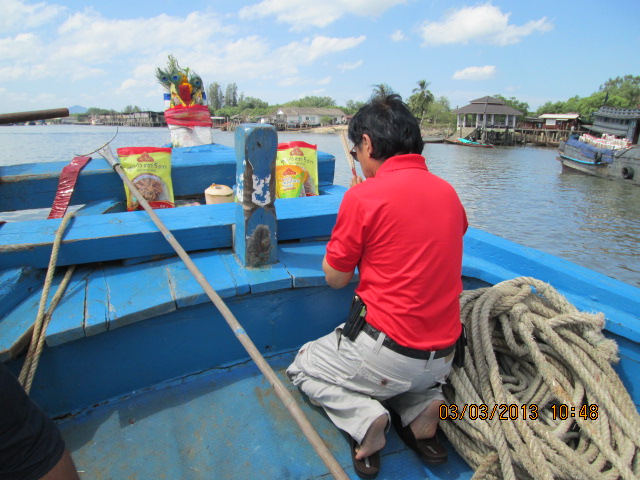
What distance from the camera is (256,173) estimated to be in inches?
72.6

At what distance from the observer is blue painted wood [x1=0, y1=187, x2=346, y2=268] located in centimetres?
181

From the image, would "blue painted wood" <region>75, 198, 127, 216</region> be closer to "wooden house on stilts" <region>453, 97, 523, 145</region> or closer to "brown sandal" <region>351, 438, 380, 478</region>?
"brown sandal" <region>351, 438, 380, 478</region>

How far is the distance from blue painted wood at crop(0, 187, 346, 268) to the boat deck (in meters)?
0.71

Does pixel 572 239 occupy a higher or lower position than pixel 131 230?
lower

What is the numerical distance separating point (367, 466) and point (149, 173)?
96.8 inches

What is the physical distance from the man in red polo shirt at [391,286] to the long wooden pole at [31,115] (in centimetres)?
155

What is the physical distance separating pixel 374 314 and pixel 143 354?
3.68ft

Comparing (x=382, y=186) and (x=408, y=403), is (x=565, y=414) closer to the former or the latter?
(x=408, y=403)

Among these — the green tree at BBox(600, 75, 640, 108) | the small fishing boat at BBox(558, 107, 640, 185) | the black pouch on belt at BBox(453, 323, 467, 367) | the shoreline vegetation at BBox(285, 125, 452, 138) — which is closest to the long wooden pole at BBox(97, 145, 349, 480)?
the black pouch on belt at BBox(453, 323, 467, 367)

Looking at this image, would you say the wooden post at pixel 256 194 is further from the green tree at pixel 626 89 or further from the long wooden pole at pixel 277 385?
the green tree at pixel 626 89

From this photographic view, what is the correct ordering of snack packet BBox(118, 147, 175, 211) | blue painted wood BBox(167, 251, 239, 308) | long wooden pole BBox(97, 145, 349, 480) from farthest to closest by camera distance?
snack packet BBox(118, 147, 175, 211) → blue painted wood BBox(167, 251, 239, 308) → long wooden pole BBox(97, 145, 349, 480)

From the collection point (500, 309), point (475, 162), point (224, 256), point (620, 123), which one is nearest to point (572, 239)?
point (500, 309)

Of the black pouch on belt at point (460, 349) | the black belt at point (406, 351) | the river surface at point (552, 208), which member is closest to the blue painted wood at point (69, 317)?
the black belt at point (406, 351)

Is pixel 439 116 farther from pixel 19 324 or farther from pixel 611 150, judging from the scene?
pixel 19 324
